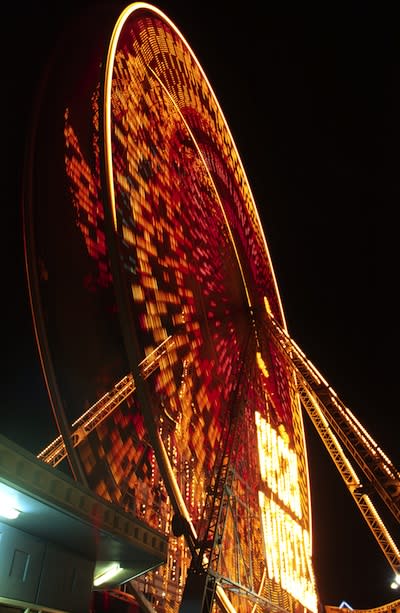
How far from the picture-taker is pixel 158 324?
700cm

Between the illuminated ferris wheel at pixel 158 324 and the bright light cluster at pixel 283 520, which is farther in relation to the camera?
the bright light cluster at pixel 283 520

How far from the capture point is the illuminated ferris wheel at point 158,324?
5.69 m

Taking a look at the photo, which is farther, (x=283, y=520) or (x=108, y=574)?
(x=283, y=520)

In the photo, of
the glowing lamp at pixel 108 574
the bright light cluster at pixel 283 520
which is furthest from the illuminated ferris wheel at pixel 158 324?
the glowing lamp at pixel 108 574

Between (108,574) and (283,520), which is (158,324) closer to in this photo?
(108,574)

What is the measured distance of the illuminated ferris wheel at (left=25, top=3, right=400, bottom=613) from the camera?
5.69m

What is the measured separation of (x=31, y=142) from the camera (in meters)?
6.12

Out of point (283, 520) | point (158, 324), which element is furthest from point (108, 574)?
point (283, 520)

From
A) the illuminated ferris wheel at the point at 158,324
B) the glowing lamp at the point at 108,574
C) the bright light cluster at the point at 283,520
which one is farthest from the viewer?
the bright light cluster at the point at 283,520

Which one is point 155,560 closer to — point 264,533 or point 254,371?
point 264,533

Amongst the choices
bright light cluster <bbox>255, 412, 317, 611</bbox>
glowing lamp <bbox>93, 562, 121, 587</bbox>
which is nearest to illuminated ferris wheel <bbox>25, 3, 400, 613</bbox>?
bright light cluster <bbox>255, 412, 317, 611</bbox>

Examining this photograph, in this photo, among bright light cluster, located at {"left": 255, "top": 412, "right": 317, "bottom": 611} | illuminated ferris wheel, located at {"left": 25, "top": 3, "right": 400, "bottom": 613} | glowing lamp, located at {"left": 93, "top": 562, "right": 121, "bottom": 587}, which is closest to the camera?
glowing lamp, located at {"left": 93, "top": 562, "right": 121, "bottom": 587}

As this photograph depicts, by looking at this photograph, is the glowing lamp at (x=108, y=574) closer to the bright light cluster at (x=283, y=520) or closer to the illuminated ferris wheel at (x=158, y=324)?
the illuminated ferris wheel at (x=158, y=324)

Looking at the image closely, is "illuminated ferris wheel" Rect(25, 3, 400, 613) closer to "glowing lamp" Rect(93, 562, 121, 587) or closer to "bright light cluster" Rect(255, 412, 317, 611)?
"bright light cluster" Rect(255, 412, 317, 611)
